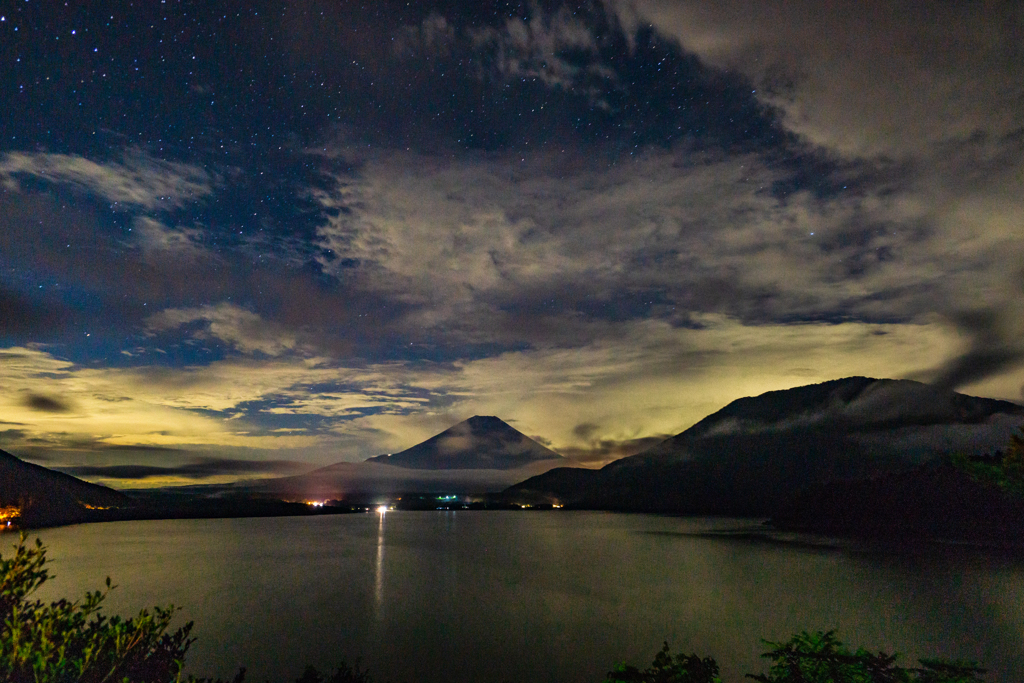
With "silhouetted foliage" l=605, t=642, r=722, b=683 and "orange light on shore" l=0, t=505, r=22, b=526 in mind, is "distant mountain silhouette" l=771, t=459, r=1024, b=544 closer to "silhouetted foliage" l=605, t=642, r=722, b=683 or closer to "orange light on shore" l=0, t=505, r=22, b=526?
"silhouetted foliage" l=605, t=642, r=722, b=683

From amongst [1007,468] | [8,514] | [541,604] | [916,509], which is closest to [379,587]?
[541,604]

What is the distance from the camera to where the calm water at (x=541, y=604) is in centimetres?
4175

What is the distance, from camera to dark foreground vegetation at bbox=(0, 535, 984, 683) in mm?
7184

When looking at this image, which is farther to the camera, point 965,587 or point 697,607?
point 965,587

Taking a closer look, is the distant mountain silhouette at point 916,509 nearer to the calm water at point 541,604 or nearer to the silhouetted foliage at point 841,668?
the calm water at point 541,604

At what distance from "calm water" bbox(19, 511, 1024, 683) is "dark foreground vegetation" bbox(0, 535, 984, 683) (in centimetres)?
2962

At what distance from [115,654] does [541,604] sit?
60.9 meters

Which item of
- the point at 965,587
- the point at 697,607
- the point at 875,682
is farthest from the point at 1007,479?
the point at 965,587

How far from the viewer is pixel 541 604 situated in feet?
206

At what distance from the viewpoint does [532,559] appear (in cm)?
11125

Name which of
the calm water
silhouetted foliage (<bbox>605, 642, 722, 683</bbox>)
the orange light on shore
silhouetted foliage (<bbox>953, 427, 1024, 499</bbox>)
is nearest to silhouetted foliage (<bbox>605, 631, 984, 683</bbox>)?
silhouetted foliage (<bbox>605, 642, 722, 683</bbox>)

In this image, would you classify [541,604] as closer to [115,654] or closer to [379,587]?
[379,587]

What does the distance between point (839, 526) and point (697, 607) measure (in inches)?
4574

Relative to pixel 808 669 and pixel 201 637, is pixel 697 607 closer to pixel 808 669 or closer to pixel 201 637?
pixel 201 637
